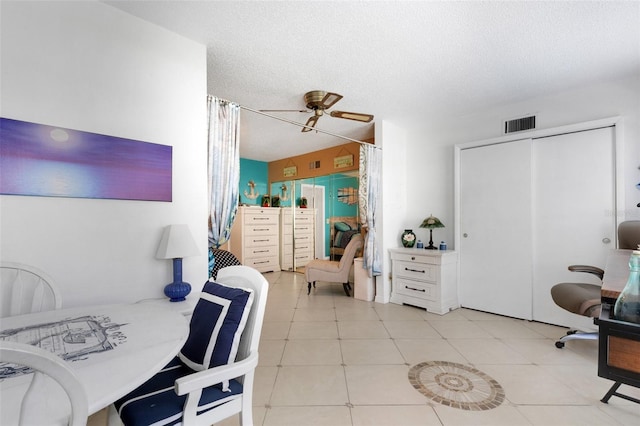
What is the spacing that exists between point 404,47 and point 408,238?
2.64 meters

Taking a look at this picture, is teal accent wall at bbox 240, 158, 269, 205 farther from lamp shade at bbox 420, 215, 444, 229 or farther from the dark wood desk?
the dark wood desk

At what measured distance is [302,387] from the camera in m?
2.05

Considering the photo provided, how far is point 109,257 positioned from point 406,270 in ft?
11.1

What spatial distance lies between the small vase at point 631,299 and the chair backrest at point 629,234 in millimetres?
2228

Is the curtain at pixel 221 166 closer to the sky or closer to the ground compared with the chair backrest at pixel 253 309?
closer to the sky

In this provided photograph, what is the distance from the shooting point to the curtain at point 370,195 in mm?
4043

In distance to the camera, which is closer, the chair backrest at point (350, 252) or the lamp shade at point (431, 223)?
the lamp shade at point (431, 223)

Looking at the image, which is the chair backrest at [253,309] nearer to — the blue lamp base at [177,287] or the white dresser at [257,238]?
the blue lamp base at [177,287]

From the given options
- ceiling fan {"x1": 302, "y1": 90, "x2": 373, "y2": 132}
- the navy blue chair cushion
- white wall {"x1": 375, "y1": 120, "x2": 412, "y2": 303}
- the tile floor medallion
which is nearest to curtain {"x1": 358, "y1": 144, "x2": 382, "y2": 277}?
white wall {"x1": 375, "y1": 120, "x2": 412, "y2": 303}

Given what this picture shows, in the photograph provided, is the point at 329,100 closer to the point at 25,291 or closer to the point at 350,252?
the point at 350,252

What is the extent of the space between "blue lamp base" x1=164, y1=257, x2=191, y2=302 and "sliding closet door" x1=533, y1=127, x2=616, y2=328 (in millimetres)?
3727

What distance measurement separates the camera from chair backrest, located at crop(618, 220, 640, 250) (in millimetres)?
2510

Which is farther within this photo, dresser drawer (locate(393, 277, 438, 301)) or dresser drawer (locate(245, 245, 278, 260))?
dresser drawer (locate(245, 245, 278, 260))

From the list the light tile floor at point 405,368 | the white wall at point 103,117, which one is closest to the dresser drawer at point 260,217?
the light tile floor at point 405,368
